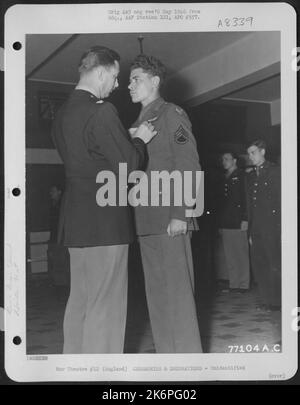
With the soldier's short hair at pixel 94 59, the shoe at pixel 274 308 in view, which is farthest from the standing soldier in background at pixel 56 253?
the shoe at pixel 274 308

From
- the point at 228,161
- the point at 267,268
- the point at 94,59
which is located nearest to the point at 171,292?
the point at 267,268

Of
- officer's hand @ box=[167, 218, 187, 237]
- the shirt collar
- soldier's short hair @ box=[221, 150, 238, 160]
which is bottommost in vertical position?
officer's hand @ box=[167, 218, 187, 237]

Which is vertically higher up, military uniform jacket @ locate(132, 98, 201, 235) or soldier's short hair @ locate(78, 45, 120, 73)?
soldier's short hair @ locate(78, 45, 120, 73)

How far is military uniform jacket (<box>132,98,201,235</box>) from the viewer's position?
1137 millimetres

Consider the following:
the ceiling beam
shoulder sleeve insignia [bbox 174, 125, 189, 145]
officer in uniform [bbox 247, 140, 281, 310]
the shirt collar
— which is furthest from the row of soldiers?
the ceiling beam

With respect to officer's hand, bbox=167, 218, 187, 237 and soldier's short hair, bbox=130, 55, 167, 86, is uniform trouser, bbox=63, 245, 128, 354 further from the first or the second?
soldier's short hair, bbox=130, 55, 167, 86

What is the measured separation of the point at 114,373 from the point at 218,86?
2.39 ft

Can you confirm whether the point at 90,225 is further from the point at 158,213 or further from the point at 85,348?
the point at 85,348

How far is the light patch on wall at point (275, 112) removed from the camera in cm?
114

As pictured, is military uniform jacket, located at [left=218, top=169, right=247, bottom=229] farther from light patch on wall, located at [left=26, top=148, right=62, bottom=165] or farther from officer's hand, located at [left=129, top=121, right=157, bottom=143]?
light patch on wall, located at [left=26, top=148, right=62, bottom=165]

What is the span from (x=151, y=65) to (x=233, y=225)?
A: 0.43 meters

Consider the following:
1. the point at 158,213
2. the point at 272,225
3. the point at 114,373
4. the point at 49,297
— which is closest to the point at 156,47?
the point at 158,213

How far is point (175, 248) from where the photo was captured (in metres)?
1.14
